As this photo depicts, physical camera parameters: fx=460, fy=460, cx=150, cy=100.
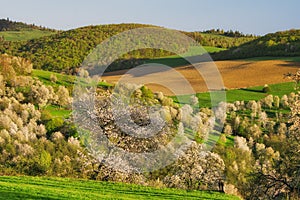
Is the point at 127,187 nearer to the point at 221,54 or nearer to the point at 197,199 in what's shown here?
the point at 197,199

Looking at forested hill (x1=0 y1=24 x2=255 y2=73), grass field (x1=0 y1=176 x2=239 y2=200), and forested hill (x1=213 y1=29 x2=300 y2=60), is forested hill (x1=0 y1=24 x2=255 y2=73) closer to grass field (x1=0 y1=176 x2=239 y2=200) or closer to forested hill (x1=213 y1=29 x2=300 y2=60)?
forested hill (x1=213 y1=29 x2=300 y2=60)

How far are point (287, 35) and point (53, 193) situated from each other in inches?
4621

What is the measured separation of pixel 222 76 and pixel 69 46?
8745 centimetres

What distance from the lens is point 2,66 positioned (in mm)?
67125

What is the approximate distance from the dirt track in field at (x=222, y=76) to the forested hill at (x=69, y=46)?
45.8m

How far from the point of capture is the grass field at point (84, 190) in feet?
58.7

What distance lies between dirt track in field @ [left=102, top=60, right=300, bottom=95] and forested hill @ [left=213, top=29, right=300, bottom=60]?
33.1 ft

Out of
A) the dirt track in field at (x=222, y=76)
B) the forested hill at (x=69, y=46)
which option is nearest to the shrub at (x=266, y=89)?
the dirt track in field at (x=222, y=76)

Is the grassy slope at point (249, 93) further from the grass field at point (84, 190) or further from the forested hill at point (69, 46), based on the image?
the forested hill at point (69, 46)

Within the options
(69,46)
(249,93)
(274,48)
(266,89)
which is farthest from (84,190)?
(69,46)

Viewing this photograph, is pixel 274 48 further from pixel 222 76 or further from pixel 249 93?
pixel 249 93

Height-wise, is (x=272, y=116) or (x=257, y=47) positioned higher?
(x=257, y=47)

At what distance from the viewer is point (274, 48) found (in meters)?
113

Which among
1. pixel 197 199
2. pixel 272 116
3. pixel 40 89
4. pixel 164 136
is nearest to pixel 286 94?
pixel 272 116
